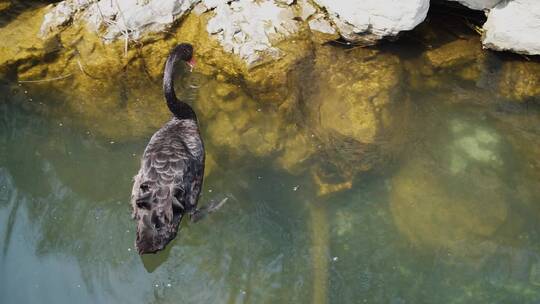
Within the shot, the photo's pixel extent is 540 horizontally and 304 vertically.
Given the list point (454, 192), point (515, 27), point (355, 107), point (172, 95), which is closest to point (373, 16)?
point (355, 107)

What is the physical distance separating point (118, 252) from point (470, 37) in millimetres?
4264

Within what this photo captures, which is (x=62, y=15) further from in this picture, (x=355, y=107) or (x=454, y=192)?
(x=454, y=192)

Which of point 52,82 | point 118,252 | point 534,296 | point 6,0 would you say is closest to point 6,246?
point 118,252

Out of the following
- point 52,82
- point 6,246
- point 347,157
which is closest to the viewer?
point 6,246

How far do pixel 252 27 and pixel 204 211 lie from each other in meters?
2.06

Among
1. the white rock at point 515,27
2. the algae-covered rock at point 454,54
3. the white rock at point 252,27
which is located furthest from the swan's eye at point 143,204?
the white rock at point 515,27

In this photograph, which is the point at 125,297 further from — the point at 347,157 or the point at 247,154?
the point at 347,157

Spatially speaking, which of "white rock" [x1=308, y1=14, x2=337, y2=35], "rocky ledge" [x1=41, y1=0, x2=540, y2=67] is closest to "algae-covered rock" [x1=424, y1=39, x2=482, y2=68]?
"rocky ledge" [x1=41, y1=0, x2=540, y2=67]

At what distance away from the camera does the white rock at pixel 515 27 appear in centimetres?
559

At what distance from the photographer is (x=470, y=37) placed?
6199 millimetres

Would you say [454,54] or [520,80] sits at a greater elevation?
[454,54]

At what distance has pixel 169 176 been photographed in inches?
189

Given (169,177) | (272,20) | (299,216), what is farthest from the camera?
(272,20)

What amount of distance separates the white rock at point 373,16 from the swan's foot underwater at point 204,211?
2.21m
